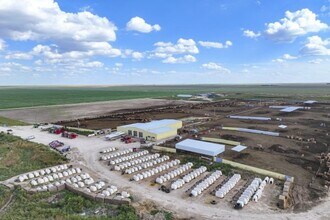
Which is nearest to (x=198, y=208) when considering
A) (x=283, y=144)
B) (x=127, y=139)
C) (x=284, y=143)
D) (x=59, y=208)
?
(x=59, y=208)

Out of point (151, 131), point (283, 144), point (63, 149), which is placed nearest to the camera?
point (63, 149)

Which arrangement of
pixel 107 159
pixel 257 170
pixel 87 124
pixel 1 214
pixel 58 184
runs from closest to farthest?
1. pixel 1 214
2. pixel 58 184
3. pixel 257 170
4. pixel 107 159
5. pixel 87 124

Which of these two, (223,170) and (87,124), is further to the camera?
(87,124)

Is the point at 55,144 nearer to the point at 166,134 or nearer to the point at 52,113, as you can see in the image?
the point at 166,134

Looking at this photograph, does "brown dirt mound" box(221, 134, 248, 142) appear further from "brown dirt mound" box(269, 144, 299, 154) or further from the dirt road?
the dirt road

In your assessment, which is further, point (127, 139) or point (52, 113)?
point (52, 113)

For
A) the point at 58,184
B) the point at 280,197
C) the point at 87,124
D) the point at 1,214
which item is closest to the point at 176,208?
the point at 280,197

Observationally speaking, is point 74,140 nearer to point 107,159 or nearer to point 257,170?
point 107,159
